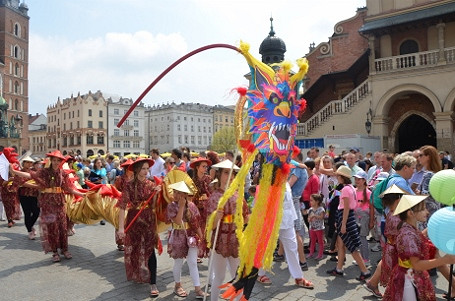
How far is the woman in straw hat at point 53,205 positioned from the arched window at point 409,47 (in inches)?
718

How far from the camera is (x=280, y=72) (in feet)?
12.4

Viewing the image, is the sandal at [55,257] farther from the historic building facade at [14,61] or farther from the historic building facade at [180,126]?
the historic building facade at [180,126]

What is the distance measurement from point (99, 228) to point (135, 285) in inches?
184

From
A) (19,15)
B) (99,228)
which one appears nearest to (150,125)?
(19,15)

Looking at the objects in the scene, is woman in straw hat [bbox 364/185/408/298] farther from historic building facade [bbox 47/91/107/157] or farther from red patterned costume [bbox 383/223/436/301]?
historic building facade [bbox 47/91/107/157]

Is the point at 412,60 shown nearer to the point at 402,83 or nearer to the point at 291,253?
the point at 402,83

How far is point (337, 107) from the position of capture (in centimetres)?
1948

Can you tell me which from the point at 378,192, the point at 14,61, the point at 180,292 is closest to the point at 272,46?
the point at 378,192

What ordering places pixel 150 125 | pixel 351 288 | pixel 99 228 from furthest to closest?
pixel 150 125, pixel 99 228, pixel 351 288

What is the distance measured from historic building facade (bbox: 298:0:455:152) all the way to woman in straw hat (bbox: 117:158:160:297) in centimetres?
1525

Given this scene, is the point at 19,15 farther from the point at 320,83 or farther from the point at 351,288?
the point at 351,288

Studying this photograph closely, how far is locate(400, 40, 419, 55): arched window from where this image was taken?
18.8m

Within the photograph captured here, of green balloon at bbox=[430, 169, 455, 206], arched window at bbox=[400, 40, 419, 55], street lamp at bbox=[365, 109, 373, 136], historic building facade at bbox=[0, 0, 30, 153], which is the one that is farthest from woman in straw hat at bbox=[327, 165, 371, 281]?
historic building facade at bbox=[0, 0, 30, 153]

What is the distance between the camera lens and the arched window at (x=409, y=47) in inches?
742
